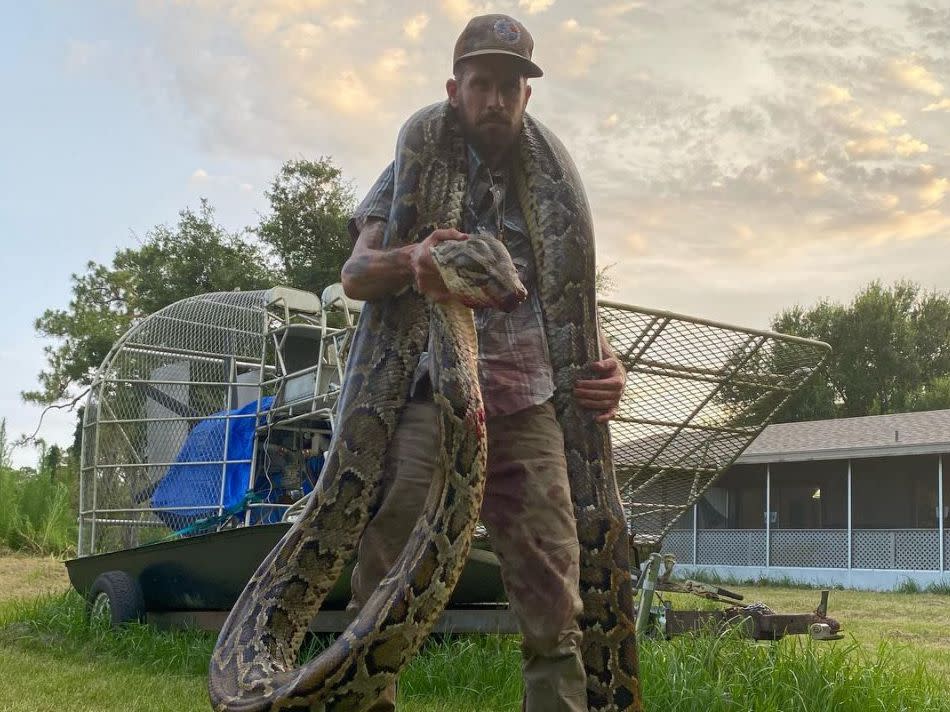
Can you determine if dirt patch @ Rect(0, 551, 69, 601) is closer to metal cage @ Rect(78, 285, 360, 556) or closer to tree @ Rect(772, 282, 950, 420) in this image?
metal cage @ Rect(78, 285, 360, 556)

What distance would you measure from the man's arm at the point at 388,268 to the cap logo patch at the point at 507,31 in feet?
2.45

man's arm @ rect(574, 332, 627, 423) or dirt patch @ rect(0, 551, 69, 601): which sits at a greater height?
man's arm @ rect(574, 332, 627, 423)

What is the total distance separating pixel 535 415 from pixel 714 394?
486 cm

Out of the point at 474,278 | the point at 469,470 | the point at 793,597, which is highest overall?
the point at 474,278

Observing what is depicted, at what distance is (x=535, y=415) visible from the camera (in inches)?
134

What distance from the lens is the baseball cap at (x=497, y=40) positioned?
3.26 meters

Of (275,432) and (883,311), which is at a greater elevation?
(883,311)

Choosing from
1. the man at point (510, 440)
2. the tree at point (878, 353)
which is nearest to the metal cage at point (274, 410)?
the man at point (510, 440)

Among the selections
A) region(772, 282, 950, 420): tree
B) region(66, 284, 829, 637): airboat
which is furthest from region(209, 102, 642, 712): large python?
region(772, 282, 950, 420): tree

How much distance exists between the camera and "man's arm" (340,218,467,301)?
2900mm

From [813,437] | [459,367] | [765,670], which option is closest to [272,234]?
[813,437]

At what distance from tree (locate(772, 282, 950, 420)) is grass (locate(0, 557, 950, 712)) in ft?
120

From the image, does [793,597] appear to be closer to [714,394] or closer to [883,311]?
[714,394]

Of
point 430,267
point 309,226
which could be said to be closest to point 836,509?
point 309,226
